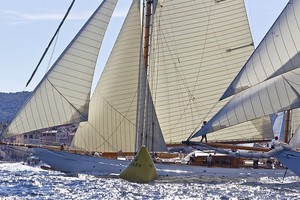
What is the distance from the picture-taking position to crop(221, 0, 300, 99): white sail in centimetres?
3925

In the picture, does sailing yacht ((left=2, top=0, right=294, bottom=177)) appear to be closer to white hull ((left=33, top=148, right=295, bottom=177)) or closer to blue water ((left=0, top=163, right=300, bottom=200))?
white hull ((left=33, top=148, right=295, bottom=177))

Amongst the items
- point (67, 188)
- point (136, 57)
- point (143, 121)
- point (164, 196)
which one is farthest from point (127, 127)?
point (164, 196)

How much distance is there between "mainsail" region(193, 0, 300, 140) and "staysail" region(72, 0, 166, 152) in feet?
31.4

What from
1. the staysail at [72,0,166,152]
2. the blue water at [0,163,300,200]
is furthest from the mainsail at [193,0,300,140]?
the staysail at [72,0,166,152]

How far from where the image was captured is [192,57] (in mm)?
51781

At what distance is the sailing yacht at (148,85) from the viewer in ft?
156

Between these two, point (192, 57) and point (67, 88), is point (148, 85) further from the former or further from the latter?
point (67, 88)

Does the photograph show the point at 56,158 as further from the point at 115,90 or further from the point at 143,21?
the point at 143,21

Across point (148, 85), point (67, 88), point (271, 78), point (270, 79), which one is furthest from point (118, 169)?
point (271, 78)

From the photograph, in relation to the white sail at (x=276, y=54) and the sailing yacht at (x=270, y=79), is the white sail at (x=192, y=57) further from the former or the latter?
the white sail at (x=276, y=54)

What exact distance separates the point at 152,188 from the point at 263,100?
760 centimetres

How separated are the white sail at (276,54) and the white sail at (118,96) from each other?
11.1 metres

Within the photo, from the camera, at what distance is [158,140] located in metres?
49.9

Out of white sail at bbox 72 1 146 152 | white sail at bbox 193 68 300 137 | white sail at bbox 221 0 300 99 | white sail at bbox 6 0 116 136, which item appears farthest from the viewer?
white sail at bbox 72 1 146 152
